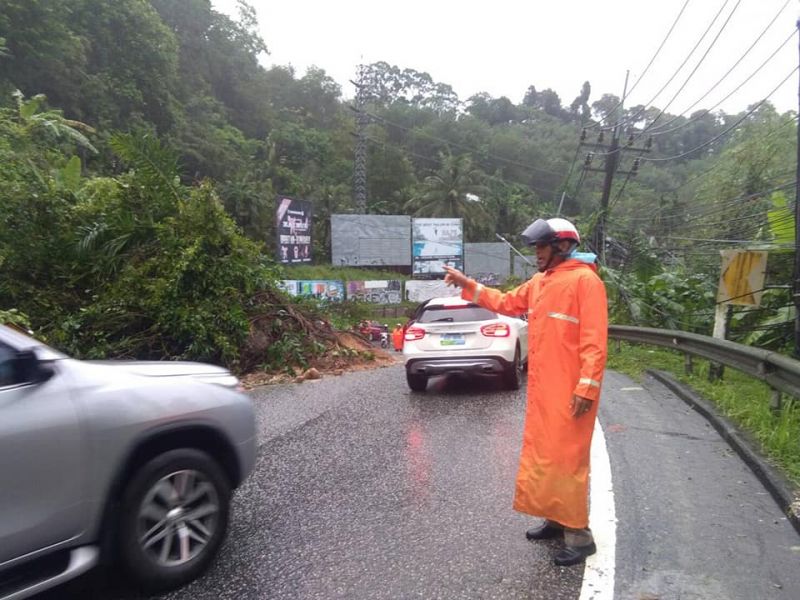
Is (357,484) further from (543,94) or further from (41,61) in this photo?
(543,94)

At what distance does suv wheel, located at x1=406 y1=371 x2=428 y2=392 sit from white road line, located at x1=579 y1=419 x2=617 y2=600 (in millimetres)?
4075

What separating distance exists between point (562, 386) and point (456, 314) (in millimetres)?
5575

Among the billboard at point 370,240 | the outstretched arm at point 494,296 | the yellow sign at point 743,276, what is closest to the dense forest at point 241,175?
the yellow sign at point 743,276

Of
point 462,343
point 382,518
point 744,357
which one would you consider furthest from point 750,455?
point 462,343

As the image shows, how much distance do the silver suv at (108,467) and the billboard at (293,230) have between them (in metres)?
34.7

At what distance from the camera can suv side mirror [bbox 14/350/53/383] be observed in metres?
2.83

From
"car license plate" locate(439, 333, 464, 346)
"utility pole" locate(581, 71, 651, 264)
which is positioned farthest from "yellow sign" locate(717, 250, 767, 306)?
"utility pole" locate(581, 71, 651, 264)

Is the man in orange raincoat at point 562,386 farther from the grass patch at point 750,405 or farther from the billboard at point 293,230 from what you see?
the billboard at point 293,230

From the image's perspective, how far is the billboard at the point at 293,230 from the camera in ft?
123

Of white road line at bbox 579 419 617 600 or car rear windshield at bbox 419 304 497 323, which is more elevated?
car rear windshield at bbox 419 304 497 323

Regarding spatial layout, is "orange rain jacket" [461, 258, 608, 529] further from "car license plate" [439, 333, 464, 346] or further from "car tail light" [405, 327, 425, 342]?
"car tail light" [405, 327, 425, 342]

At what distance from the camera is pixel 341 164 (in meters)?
70.6

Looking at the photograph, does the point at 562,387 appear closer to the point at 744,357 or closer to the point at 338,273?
the point at 744,357

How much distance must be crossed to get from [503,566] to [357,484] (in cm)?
169
